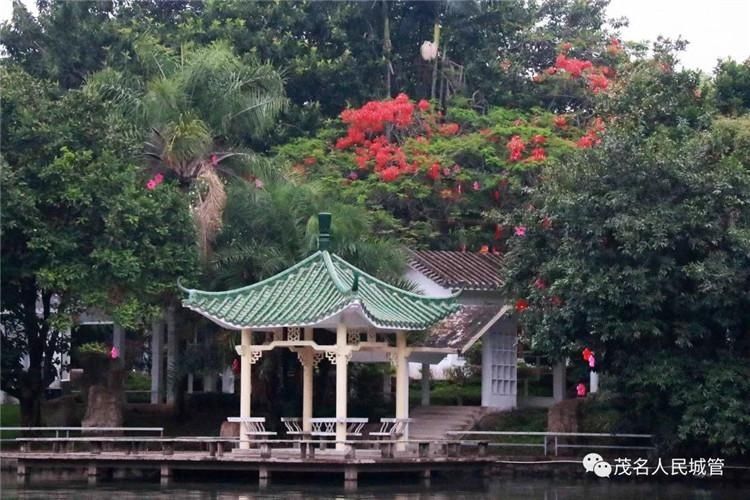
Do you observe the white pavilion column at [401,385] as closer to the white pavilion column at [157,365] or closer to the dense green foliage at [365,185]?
the dense green foliage at [365,185]

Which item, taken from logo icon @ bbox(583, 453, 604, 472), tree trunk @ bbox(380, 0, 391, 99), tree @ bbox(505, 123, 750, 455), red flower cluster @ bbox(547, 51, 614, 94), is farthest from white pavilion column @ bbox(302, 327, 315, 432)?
tree trunk @ bbox(380, 0, 391, 99)

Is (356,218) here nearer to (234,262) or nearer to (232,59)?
(234,262)

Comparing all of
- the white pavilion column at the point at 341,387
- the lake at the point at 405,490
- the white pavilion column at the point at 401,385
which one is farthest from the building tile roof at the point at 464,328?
the white pavilion column at the point at 341,387

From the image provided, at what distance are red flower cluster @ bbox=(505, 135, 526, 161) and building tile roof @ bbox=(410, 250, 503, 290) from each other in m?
2.42

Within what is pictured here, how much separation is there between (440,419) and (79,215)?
8.84 m

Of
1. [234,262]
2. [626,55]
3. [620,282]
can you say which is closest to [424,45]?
[626,55]

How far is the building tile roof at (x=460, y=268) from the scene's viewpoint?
30516 millimetres

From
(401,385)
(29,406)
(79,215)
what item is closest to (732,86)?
(401,385)

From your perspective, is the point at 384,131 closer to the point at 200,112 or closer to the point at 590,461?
the point at 200,112

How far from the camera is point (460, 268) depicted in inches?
1235

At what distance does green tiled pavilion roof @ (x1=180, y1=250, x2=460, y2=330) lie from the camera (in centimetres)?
2406

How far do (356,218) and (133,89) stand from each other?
18.6ft

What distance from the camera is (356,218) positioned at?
28188 mm

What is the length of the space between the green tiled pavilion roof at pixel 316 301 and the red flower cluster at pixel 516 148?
7.18 metres
